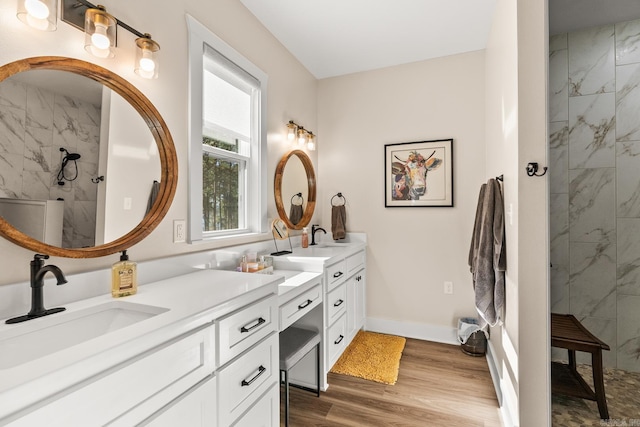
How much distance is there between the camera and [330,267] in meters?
2.17

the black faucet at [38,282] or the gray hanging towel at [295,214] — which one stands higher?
the gray hanging towel at [295,214]

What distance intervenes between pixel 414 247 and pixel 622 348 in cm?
163

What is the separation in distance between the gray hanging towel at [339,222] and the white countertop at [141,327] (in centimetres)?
162

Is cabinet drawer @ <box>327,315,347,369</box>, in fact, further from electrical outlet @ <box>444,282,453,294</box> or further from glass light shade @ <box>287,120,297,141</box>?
glass light shade @ <box>287,120,297,141</box>

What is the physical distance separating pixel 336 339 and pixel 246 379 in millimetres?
1141

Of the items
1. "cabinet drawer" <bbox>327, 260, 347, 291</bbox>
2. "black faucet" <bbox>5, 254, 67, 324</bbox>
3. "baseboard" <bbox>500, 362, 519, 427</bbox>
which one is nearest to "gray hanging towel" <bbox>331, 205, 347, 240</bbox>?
"cabinet drawer" <bbox>327, 260, 347, 291</bbox>

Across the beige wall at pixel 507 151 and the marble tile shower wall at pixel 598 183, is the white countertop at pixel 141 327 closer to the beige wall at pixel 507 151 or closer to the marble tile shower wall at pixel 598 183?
the beige wall at pixel 507 151

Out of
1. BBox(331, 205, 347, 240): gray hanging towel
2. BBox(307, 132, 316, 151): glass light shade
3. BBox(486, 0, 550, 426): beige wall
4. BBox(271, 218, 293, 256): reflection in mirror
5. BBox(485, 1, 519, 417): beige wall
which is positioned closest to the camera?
BBox(486, 0, 550, 426): beige wall

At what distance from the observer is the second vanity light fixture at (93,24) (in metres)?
1.04

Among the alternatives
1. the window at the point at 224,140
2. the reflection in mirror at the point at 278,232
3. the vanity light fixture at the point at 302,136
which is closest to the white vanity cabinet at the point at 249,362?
the window at the point at 224,140

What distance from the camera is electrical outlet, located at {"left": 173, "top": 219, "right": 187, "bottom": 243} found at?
1603 mm

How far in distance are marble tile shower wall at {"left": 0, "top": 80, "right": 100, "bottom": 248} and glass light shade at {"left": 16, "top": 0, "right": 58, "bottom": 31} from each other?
211 mm

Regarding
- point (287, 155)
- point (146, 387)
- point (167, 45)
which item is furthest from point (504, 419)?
point (167, 45)

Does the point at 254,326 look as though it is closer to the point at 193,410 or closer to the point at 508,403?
the point at 193,410
